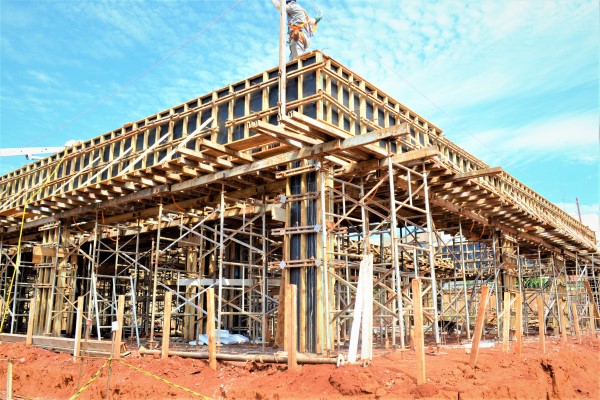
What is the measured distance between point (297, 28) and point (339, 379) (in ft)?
42.9

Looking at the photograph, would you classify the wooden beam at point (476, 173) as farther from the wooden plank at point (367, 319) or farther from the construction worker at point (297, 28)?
the construction worker at point (297, 28)

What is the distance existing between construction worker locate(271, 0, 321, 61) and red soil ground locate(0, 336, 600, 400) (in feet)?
36.5

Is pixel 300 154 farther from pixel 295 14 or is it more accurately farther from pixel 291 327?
pixel 295 14

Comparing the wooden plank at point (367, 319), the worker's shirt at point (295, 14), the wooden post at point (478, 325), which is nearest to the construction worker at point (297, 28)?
the worker's shirt at point (295, 14)

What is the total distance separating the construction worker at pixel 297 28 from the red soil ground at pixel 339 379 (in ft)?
36.5

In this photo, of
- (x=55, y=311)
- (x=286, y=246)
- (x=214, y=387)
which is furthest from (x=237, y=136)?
(x=55, y=311)

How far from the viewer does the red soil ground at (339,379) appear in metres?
9.27

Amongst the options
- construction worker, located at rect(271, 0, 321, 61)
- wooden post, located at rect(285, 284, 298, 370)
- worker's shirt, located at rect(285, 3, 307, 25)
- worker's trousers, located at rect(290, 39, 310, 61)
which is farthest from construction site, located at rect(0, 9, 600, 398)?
worker's shirt, located at rect(285, 3, 307, 25)

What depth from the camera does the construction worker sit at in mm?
18406

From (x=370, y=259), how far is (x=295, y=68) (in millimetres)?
6982

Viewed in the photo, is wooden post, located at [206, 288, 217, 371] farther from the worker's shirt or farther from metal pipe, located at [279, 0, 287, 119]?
the worker's shirt

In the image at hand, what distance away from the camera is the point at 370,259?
10977mm

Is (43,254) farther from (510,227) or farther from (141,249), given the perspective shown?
(510,227)

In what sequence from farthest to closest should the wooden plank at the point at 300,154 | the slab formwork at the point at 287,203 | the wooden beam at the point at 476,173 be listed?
the wooden beam at the point at 476,173
the slab formwork at the point at 287,203
the wooden plank at the point at 300,154
